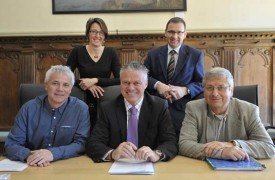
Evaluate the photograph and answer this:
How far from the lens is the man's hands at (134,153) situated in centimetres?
158

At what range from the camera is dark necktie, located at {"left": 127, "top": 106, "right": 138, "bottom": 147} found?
6.22ft

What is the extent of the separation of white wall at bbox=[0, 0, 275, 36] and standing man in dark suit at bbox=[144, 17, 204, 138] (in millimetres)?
1756

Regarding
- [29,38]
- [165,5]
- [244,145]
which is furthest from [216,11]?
[244,145]

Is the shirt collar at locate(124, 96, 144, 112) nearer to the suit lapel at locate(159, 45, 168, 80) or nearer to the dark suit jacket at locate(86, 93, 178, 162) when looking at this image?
the dark suit jacket at locate(86, 93, 178, 162)

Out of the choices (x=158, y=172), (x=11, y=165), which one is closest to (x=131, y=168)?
(x=158, y=172)

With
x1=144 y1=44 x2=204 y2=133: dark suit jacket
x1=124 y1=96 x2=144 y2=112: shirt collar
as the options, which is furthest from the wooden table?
x1=144 y1=44 x2=204 y2=133: dark suit jacket

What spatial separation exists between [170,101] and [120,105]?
0.56m

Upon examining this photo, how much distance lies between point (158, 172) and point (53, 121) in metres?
0.84

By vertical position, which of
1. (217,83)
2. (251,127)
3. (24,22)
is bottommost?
(251,127)

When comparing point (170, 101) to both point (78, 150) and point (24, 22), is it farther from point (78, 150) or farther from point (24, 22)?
point (24, 22)

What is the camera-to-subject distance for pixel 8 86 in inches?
169

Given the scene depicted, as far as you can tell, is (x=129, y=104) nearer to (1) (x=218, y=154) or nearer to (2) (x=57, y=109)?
(2) (x=57, y=109)

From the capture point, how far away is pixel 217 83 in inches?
71.0

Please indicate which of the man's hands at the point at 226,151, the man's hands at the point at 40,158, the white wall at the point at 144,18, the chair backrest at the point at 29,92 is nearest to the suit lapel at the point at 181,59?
the chair backrest at the point at 29,92
